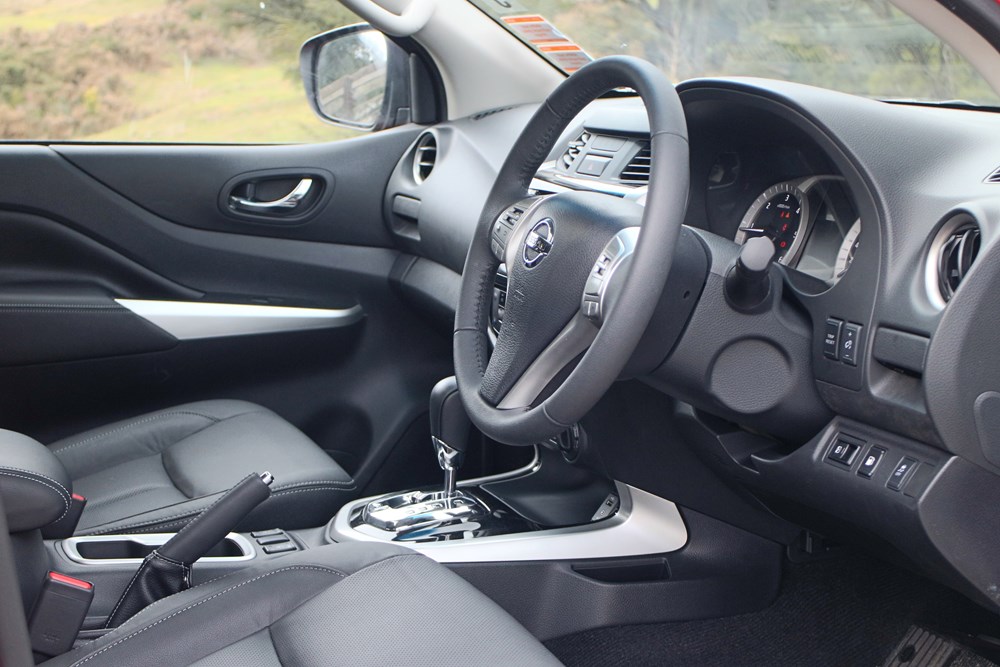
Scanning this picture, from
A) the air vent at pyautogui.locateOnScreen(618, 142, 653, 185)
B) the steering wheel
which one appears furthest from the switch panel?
the air vent at pyautogui.locateOnScreen(618, 142, 653, 185)

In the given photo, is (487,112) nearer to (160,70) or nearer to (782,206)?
(160,70)

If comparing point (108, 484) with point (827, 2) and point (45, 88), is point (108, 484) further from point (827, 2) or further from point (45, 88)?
point (827, 2)

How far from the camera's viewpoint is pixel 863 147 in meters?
1.20

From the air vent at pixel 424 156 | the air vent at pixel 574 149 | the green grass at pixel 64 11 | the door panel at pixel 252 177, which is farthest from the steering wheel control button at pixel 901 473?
the green grass at pixel 64 11

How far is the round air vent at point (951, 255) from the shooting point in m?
1.09

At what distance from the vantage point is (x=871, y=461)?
3.98 ft

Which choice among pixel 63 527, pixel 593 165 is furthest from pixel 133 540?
pixel 593 165

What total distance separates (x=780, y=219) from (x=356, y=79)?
4.14ft

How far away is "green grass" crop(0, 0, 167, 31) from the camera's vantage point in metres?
2.23

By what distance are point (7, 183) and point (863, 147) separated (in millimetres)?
1615

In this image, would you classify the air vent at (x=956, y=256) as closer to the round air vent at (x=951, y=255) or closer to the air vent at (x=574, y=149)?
the round air vent at (x=951, y=255)

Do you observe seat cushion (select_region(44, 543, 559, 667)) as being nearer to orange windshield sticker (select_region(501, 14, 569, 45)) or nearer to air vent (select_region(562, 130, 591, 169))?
air vent (select_region(562, 130, 591, 169))

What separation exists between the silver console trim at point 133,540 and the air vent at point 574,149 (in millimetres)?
819

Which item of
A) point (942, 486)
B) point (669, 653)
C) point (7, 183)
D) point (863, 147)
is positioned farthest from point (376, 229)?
point (942, 486)
